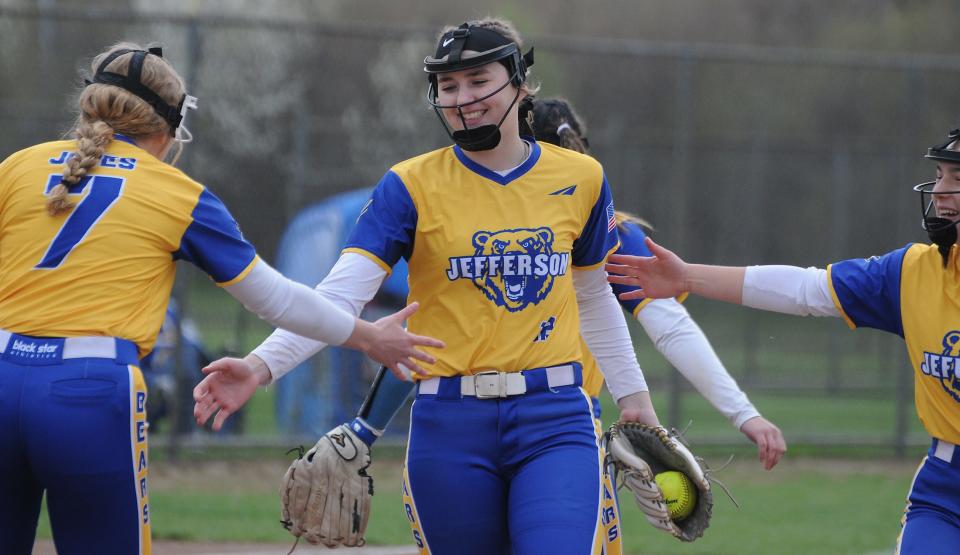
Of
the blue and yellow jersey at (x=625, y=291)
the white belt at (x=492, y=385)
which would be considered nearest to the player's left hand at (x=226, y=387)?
the white belt at (x=492, y=385)

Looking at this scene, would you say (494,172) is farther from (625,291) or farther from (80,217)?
(80,217)

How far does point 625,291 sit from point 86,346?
7.16ft

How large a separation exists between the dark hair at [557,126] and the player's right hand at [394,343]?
4.59 ft

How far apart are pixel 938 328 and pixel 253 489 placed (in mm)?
6704

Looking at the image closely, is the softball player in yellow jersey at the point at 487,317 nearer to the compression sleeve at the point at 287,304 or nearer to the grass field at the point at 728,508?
the compression sleeve at the point at 287,304

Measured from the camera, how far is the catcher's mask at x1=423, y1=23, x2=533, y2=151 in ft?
12.5

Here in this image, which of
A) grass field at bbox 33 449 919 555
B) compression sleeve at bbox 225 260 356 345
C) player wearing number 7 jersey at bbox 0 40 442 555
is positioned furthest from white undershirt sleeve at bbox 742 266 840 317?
grass field at bbox 33 449 919 555

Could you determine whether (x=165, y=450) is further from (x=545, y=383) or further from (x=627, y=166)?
(x=545, y=383)

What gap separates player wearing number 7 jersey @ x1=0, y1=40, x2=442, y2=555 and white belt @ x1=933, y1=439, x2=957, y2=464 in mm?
→ 1648

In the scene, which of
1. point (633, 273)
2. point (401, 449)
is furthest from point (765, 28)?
point (633, 273)

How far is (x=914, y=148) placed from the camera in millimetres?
12266

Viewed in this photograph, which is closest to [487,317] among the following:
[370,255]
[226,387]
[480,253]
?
[480,253]

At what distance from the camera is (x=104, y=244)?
3398mm

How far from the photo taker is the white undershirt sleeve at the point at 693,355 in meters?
4.59
